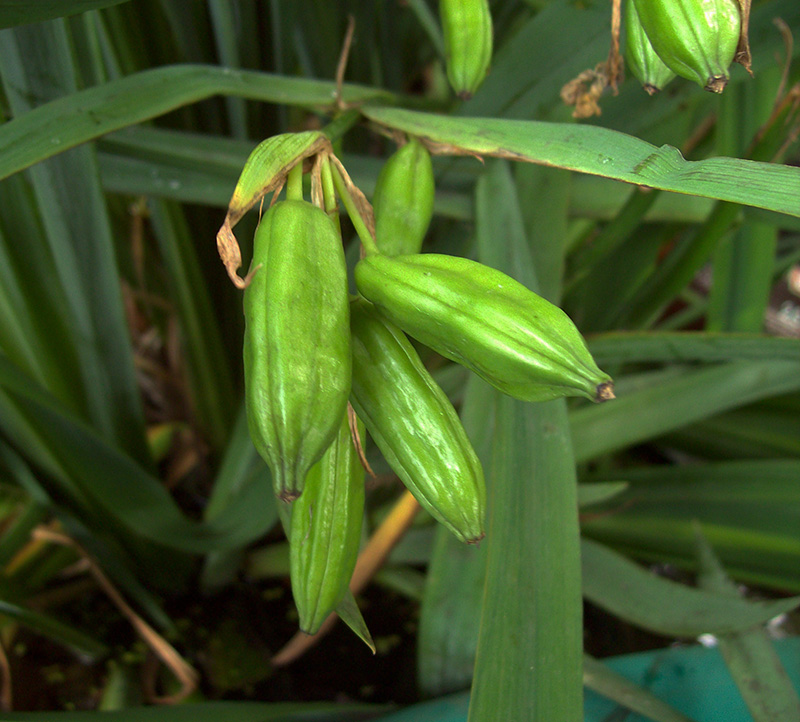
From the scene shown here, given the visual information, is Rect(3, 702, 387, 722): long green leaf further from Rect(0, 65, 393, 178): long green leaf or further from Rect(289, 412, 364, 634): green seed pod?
Rect(0, 65, 393, 178): long green leaf

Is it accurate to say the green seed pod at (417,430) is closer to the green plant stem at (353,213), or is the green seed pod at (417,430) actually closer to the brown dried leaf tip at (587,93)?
the green plant stem at (353,213)

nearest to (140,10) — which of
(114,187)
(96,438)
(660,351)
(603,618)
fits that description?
(114,187)

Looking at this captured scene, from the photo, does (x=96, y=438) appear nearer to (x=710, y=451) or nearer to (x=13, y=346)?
(x=13, y=346)

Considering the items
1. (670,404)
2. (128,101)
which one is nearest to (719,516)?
(670,404)

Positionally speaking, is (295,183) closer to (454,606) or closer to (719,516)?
(454,606)

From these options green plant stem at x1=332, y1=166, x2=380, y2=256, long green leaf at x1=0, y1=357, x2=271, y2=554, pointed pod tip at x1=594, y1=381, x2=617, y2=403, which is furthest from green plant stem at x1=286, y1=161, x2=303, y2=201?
long green leaf at x1=0, y1=357, x2=271, y2=554

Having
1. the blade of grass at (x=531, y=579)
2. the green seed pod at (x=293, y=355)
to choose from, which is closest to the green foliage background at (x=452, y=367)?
the blade of grass at (x=531, y=579)
